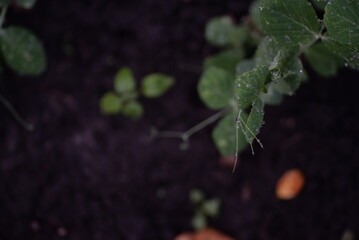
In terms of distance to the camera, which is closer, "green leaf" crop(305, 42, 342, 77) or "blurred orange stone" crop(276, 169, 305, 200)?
"green leaf" crop(305, 42, 342, 77)

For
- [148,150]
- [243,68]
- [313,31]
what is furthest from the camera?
[148,150]

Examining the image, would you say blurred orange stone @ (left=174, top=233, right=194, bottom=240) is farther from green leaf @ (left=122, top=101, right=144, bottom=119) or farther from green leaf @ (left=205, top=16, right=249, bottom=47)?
green leaf @ (left=205, top=16, right=249, bottom=47)

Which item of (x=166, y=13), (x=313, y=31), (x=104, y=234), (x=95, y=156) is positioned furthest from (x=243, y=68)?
(x=104, y=234)

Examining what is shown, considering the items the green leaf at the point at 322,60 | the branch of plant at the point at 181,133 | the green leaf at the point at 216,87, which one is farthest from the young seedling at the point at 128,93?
the green leaf at the point at 322,60

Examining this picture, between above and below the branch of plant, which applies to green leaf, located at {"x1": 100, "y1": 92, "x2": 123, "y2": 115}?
above

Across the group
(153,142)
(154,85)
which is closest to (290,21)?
(154,85)

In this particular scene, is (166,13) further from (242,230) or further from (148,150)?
(242,230)

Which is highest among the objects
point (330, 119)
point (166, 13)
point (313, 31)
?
point (313, 31)

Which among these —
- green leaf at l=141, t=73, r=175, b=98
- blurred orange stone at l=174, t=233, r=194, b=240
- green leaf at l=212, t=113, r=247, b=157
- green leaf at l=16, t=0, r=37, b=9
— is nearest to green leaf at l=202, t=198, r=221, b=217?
blurred orange stone at l=174, t=233, r=194, b=240
